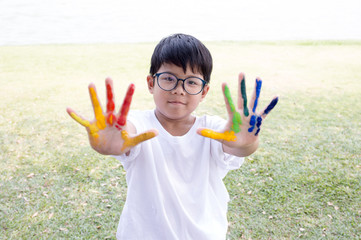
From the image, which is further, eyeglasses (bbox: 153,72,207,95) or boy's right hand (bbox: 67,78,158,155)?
eyeglasses (bbox: 153,72,207,95)

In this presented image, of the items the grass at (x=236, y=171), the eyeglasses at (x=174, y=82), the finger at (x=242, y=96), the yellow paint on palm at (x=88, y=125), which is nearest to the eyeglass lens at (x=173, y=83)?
the eyeglasses at (x=174, y=82)

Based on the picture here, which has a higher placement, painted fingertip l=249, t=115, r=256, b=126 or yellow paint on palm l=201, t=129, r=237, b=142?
painted fingertip l=249, t=115, r=256, b=126

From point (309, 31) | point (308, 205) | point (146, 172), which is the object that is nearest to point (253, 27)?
point (309, 31)

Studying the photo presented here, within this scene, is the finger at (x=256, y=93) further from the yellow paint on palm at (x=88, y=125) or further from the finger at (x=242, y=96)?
the yellow paint on palm at (x=88, y=125)

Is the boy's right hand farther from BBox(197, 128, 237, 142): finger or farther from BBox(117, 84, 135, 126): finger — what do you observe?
BBox(197, 128, 237, 142): finger

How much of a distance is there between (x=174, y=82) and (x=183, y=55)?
0.47ft

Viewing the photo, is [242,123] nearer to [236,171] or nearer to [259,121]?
[259,121]

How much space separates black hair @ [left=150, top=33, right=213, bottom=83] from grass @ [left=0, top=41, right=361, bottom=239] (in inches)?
74.4

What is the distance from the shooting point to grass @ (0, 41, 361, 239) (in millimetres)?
2994

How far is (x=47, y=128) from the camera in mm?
5090

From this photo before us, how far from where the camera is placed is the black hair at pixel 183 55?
1548 millimetres

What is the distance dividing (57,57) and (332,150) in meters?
9.88

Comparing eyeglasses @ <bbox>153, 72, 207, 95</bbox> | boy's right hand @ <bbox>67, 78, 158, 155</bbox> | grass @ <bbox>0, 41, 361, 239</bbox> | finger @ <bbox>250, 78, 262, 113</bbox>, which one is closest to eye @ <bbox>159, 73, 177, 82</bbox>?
eyeglasses @ <bbox>153, 72, 207, 95</bbox>

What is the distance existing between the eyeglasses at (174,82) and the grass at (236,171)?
1.86 meters
